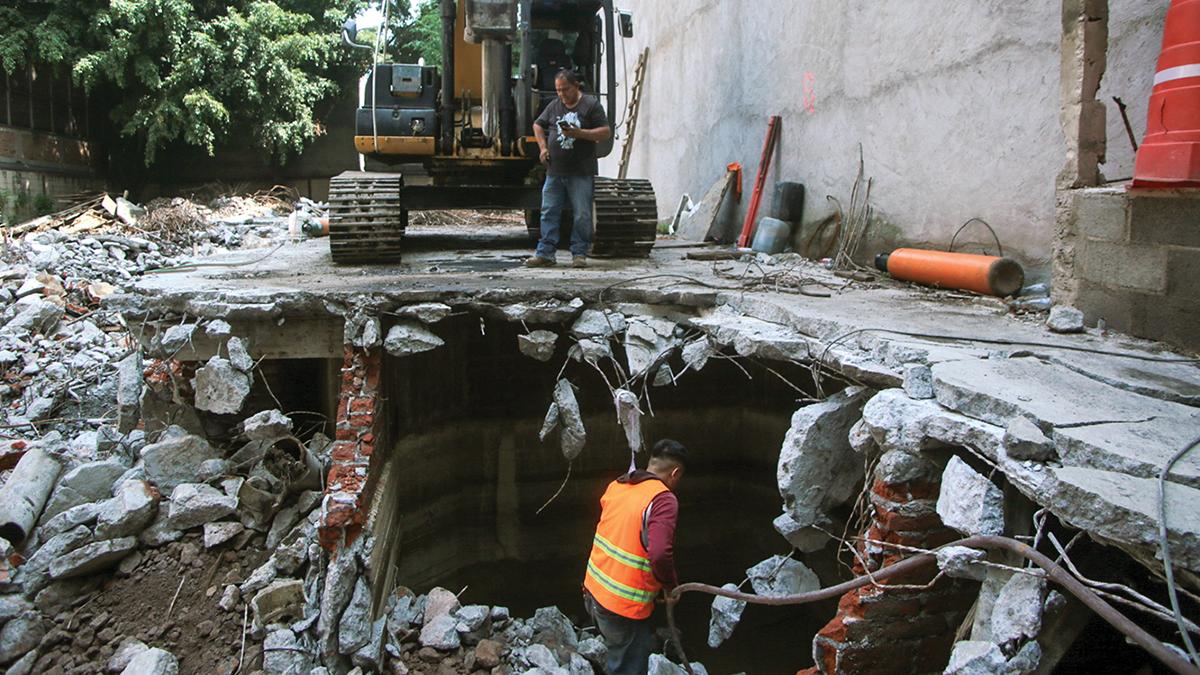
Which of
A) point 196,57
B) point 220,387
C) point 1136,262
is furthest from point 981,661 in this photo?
point 196,57

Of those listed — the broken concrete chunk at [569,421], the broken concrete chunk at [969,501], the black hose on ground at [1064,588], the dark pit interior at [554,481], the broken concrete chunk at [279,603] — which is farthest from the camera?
the dark pit interior at [554,481]

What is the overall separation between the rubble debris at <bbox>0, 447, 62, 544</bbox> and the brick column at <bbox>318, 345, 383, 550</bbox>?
5.46 feet

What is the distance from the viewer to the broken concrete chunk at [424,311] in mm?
4504

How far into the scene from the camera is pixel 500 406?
6320mm

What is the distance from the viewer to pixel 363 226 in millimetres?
5984

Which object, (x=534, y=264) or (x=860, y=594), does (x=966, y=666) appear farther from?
(x=534, y=264)

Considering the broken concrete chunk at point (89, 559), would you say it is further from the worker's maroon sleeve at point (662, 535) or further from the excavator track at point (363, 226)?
the worker's maroon sleeve at point (662, 535)

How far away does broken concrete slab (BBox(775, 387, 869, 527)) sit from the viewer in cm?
338

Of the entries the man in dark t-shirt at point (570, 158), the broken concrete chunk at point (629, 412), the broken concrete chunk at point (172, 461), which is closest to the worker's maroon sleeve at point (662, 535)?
the broken concrete chunk at point (629, 412)

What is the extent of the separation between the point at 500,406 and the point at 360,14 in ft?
42.4

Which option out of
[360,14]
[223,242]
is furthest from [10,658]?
[360,14]

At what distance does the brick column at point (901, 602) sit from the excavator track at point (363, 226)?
4.19 metres

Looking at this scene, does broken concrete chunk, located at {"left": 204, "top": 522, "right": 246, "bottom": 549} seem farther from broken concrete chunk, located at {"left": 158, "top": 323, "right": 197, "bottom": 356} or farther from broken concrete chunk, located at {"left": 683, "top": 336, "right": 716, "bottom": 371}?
broken concrete chunk, located at {"left": 683, "top": 336, "right": 716, "bottom": 371}

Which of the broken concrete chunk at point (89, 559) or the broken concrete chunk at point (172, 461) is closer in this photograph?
the broken concrete chunk at point (89, 559)
